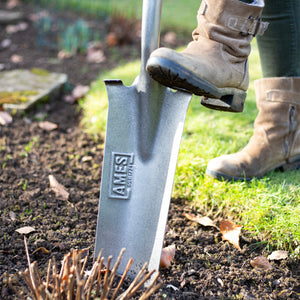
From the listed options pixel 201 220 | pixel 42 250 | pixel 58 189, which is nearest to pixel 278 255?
pixel 201 220

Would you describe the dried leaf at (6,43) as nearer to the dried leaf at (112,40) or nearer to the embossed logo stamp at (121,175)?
the dried leaf at (112,40)

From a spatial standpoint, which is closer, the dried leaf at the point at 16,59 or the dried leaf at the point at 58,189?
the dried leaf at the point at 58,189

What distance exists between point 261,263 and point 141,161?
577 millimetres

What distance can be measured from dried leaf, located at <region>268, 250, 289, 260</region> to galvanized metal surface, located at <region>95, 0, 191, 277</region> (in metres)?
0.46

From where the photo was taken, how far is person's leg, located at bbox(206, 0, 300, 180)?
1.78 m

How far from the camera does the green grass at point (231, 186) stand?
61.1 inches

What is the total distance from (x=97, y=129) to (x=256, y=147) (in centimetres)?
104

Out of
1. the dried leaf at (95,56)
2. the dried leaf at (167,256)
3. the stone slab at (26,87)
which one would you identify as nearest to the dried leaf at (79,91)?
the stone slab at (26,87)

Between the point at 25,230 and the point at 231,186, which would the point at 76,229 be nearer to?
the point at 25,230

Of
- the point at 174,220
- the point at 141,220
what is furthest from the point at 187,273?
the point at 174,220

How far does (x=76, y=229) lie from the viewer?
5.13 ft

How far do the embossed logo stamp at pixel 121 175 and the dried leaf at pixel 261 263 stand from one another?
20.6 inches

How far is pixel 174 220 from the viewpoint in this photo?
170cm

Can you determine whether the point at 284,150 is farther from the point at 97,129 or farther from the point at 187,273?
the point at 97,129
